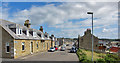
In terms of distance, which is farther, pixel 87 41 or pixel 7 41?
pixel 87 41

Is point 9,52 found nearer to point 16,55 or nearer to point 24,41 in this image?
point 16,55

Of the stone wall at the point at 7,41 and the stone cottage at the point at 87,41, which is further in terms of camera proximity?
the stone cottage at the point at 87,41

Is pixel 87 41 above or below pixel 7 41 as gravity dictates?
below

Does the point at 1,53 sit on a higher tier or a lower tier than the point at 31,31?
lower

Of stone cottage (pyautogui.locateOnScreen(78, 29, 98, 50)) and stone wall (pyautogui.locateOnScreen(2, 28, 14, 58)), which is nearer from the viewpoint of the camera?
stone wall (pyautogui.locateOnScreen(2, 28, 14, 58))

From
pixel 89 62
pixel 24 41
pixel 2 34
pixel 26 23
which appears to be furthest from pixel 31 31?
pixel 89 62

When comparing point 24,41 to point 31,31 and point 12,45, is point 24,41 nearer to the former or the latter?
point 12,45

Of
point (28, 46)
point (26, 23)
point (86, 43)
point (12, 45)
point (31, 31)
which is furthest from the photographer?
point (86, 43)

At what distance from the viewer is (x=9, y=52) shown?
697 inches

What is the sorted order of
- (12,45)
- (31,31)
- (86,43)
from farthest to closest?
(86,43)
(31,31)
(12,45)

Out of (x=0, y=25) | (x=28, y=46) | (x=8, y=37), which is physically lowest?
→ (x=28, y=46)

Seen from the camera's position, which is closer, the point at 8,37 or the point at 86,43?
the point at 8,37

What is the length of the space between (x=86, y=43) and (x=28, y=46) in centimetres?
2318

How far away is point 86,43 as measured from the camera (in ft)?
127
